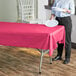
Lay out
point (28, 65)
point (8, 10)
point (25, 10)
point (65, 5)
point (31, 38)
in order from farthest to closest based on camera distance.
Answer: point (8, 10)
point (25, 10)
point (28, 65)
point (65, 5)
point (31, 38)

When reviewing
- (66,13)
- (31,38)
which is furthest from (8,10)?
(31,38)

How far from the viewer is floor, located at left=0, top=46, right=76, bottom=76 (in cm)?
274

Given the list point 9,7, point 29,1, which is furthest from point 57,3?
point 9,7

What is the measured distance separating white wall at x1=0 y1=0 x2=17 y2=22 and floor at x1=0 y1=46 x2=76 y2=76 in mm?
1661

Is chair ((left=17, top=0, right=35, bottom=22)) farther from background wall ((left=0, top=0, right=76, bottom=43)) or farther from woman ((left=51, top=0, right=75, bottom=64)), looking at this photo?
woman ((left=51, top=0, right=75, bottom=64))

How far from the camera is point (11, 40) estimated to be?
2459 mm

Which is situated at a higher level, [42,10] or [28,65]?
[42,10]

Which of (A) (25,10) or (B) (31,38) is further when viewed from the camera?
(A) (25,10)

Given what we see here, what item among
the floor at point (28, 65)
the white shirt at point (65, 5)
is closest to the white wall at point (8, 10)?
the floor at point (28, 65)

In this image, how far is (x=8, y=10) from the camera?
204 inches

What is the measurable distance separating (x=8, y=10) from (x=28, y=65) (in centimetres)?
262

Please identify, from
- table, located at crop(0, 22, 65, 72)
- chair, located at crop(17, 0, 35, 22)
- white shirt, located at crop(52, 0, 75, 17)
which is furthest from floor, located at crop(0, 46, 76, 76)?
chair, located at crop(17, 0, 35, 22)

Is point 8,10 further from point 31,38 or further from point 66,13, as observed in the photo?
point 31,38

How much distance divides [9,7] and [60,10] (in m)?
2.86
